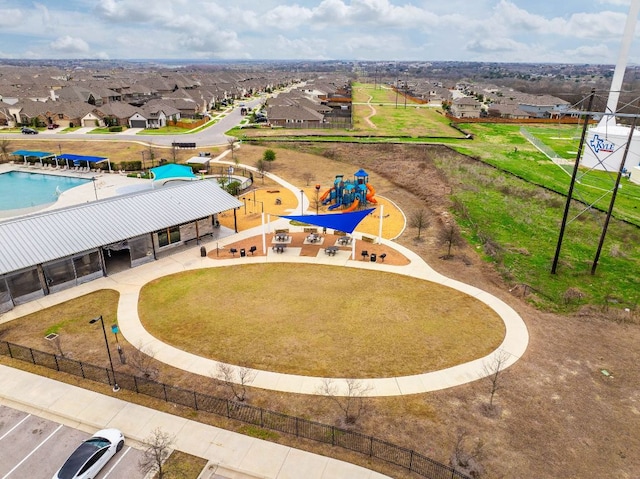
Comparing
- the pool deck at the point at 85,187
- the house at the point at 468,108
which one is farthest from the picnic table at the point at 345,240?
the house at the point at 468,108

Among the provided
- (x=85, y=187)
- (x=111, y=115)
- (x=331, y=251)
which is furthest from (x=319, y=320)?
(x=111, y=115)

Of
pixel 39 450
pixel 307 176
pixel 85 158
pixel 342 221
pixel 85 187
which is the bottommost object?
pixel 39 450

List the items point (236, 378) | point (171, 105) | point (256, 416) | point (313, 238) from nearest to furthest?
1. point (256, 416)
2. point (236, 378)
3. point (313, 238)
4. point (171, 105)

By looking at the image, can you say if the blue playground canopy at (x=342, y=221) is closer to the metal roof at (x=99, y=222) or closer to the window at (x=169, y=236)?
the metal roof at (x=99, y=222)

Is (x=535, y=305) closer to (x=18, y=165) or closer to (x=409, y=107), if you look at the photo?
(x=18, y=165)

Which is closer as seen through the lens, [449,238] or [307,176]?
[449,238]

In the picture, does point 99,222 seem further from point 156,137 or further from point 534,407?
point 156,137
